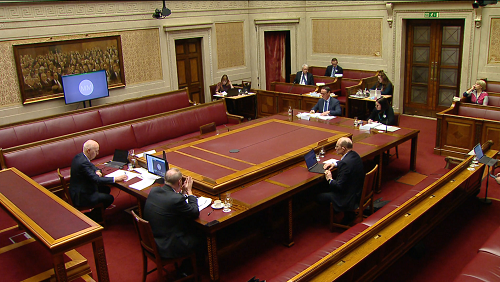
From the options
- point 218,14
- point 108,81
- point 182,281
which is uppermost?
point 218,14

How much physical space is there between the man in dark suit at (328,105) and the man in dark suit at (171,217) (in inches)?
165

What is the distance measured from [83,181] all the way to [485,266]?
14.8 ft

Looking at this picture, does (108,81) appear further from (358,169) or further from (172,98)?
(358,169)

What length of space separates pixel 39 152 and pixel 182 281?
11.8ft

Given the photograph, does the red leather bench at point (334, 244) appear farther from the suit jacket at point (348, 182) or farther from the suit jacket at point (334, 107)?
the suit jacket at point (334, 107)

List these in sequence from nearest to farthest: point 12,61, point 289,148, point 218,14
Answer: point 289,148, point 12,61, point 218,14

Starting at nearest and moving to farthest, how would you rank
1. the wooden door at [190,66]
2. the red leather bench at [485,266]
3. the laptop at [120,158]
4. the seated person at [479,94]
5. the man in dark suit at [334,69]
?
the red leather bench at [485,266], the laptop at [120,158], the seated person at [479,94], the wooden door at [190,66], the man in dark suit at [334,69]

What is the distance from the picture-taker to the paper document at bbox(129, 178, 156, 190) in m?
5.25

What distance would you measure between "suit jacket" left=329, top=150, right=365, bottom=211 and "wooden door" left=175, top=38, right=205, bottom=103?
286 inches

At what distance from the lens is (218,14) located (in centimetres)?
1194

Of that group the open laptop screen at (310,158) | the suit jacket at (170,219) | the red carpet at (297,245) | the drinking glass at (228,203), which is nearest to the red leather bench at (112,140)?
the red carpet at (297,245)

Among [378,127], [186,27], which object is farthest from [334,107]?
[186,27]

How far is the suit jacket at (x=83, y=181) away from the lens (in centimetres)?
541

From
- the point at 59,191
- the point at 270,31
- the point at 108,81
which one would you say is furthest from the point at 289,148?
the point at 270,31
